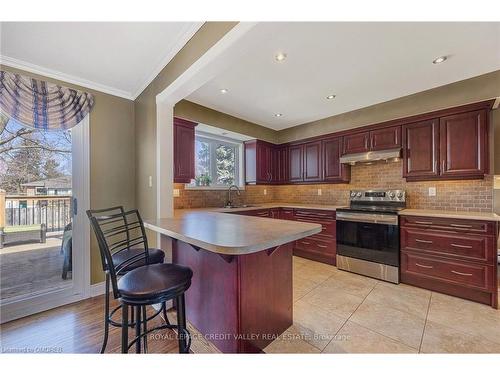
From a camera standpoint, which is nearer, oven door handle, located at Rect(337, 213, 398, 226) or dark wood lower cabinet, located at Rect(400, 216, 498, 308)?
dark wood lower cabinet, located at Rect(400, 216, 498, 308)

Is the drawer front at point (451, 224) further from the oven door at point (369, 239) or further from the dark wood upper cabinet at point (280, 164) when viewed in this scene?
the dark wood upper cabinet at point (280, 164)

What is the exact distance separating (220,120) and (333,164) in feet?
6.81

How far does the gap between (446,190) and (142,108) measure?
13.3 feet

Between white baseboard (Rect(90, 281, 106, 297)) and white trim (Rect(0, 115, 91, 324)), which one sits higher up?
white trim (Rect(0, 115, 91, 324))

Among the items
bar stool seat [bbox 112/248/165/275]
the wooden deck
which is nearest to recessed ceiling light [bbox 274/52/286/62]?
bar stool seat [bbox 112/248/165/275]

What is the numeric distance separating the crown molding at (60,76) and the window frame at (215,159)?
1311mm

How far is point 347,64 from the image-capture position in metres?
2.21

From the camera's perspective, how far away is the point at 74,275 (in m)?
2.40

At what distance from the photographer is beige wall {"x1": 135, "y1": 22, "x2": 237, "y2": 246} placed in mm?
1565

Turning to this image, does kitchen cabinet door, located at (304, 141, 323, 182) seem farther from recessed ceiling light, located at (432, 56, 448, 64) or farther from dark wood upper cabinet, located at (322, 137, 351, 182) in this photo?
recessed ceiling light, located at (432, 56, 448, 64)

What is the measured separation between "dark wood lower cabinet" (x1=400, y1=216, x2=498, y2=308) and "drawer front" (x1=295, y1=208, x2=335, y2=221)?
0.97m

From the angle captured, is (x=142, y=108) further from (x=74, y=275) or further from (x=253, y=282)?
(x=253, y=282)
